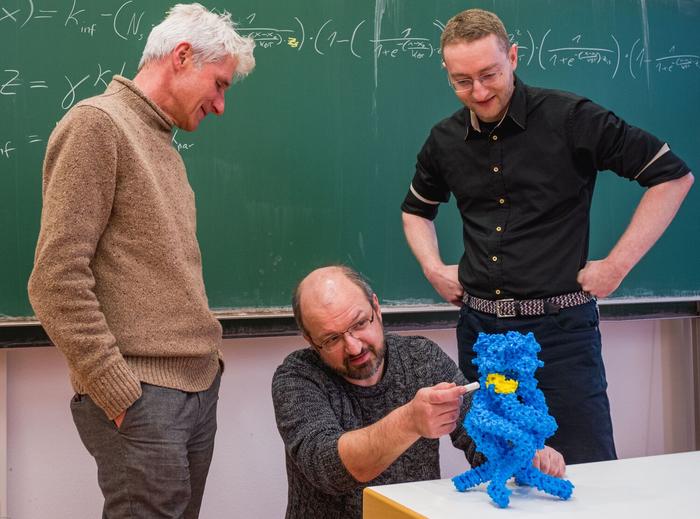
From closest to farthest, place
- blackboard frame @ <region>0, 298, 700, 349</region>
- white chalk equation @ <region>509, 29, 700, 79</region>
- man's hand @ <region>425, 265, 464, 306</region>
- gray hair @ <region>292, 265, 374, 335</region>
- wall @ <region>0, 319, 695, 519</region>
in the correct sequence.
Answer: gray hair @ <region>292, 265, 374, 335</region>, man's hand @ <region>425, 265, 464, 306</region>, blackboard frame @ <region>0, 298, 700, 349</region>, wall @ <region>0, 319, 695, 519</region>, white chalk equation @ <region>509, 29, 700, 79</region>

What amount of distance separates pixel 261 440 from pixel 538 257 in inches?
49.3

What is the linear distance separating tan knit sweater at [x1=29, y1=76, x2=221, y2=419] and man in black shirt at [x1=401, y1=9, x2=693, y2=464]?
2.47ft

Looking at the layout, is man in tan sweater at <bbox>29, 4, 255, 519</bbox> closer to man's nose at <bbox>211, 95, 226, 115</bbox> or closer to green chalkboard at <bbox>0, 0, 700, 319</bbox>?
man's nose at <bbox>211, 95, 226, 115</bbox>

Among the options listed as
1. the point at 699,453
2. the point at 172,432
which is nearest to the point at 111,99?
the point at 172,432

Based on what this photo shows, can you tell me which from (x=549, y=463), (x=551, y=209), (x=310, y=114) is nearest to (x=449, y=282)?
(x=551, y=209)

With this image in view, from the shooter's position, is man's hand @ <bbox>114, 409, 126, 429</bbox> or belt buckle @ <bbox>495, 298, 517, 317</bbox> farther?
belt buckle @ <bbox>495, 298, 517, 317</bbox>

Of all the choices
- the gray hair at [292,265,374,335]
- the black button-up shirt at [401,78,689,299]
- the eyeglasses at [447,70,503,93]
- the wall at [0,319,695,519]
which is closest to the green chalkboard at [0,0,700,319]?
the wall at [0,319,695,519]

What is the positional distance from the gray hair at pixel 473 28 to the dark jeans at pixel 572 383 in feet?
2.29

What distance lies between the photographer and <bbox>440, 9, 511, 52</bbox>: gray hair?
1.92 meters

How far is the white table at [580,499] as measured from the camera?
3.73ft

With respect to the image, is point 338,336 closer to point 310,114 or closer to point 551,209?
point 551,209

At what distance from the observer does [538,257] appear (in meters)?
2.03

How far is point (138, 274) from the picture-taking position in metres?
1.63

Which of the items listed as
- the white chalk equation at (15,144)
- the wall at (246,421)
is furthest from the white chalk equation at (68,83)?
the wall at (246,421)
